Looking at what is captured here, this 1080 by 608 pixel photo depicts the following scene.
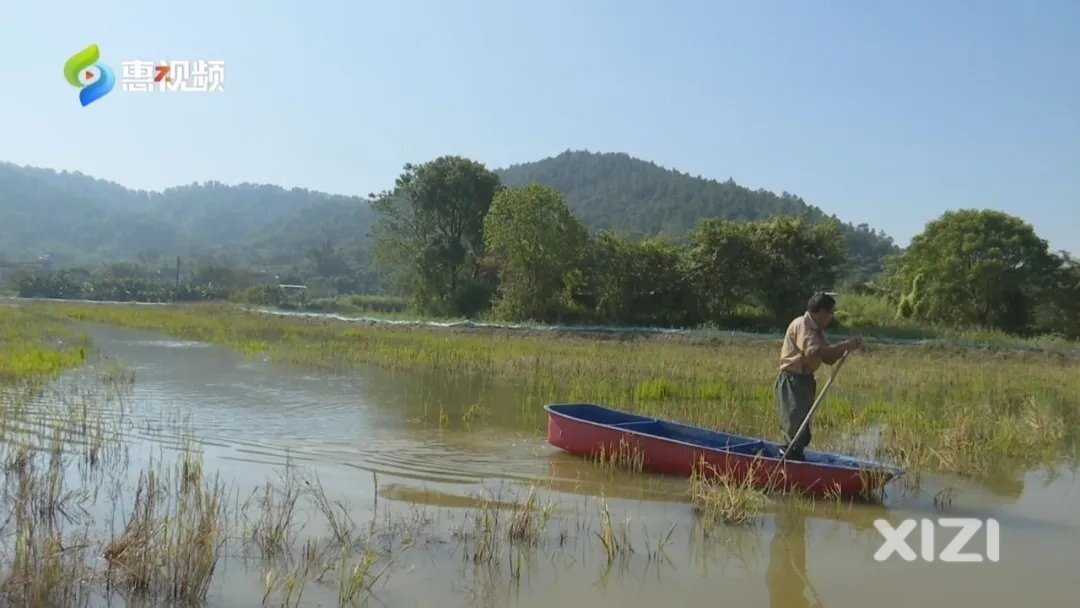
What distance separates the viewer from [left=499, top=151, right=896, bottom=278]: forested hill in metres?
82.0

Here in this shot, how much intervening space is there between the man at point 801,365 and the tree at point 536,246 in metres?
23.9

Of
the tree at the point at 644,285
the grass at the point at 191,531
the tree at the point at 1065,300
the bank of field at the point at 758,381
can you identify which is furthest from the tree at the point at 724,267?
the grass at the point at 191,531

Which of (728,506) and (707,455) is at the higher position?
(707,455)

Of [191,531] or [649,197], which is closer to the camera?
[191,531]

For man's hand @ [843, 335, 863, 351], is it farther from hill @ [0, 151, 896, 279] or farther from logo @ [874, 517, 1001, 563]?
hill @ [0, 151, 896, 279]

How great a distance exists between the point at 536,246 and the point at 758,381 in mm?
17700

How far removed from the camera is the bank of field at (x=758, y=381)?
377 inches

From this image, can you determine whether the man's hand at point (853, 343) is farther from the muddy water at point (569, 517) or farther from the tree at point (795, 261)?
the tree at point (795, 261)

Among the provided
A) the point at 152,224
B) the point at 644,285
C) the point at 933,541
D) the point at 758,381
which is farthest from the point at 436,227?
the point at 152,224

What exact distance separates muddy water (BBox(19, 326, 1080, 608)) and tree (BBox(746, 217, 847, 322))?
1947cm

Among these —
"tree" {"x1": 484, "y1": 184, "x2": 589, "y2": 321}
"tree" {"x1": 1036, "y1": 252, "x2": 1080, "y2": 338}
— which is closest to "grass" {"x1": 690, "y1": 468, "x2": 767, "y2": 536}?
"tree" {"x1": 484, "y1": 184, "x2": 589, "y2": 321}

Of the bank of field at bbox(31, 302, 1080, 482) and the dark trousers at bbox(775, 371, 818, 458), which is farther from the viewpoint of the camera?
the bank of field at bbox(31, 302, 1080, 482)

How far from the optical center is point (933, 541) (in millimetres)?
6367

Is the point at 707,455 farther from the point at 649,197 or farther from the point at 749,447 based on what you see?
the point at 649,197
